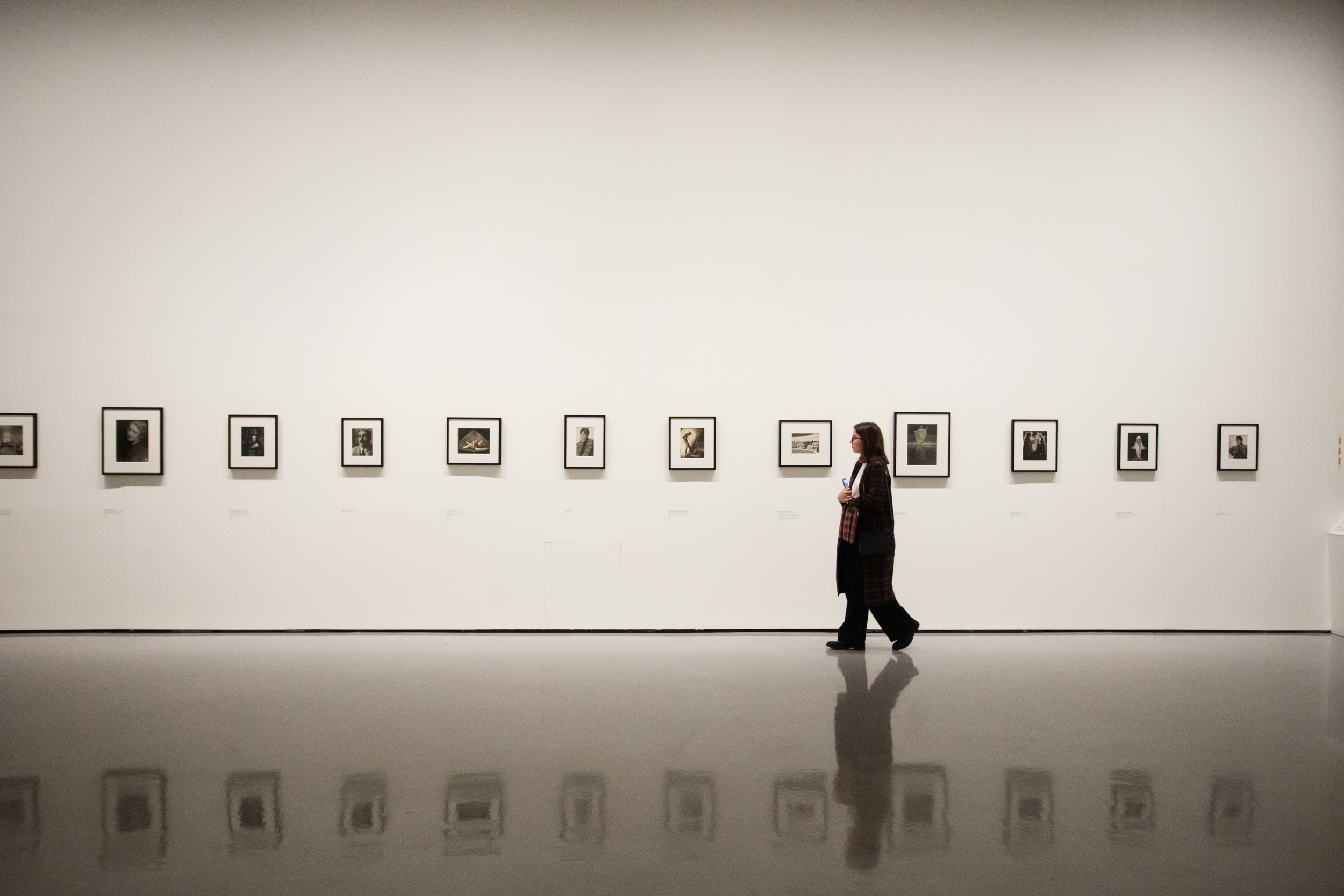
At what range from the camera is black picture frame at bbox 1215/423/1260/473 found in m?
9.83

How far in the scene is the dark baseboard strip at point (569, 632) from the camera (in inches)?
371

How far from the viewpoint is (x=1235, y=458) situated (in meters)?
9.85

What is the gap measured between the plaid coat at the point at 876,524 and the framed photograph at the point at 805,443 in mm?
1471

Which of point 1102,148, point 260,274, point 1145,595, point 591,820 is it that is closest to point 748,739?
point 591,820

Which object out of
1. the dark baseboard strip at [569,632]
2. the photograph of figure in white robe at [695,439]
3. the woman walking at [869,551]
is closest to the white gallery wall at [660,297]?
the dark baseboard strip at [569,632]

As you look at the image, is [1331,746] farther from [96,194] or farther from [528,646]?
[96,194]

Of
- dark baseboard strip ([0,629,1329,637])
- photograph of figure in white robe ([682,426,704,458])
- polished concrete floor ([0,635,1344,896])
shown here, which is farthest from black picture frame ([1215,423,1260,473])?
photograph of figure in white robe ([682,426,704,458])

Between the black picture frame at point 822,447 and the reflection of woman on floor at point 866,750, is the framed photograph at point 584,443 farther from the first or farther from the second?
the reflection of woman on floor at point 866,750

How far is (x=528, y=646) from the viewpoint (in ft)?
28.8

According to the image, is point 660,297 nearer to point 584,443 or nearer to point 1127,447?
point 584,443

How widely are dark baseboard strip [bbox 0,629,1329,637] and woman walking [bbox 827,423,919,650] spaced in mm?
1200

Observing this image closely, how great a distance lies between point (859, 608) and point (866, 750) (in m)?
3.28

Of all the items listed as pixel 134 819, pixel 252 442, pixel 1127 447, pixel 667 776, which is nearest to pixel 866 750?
pixel 667 776

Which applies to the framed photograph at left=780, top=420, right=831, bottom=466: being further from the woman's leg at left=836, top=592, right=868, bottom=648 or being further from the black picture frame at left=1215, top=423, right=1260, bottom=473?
the black picture frame at left=1215, top=423, right=1260, bottom=473
